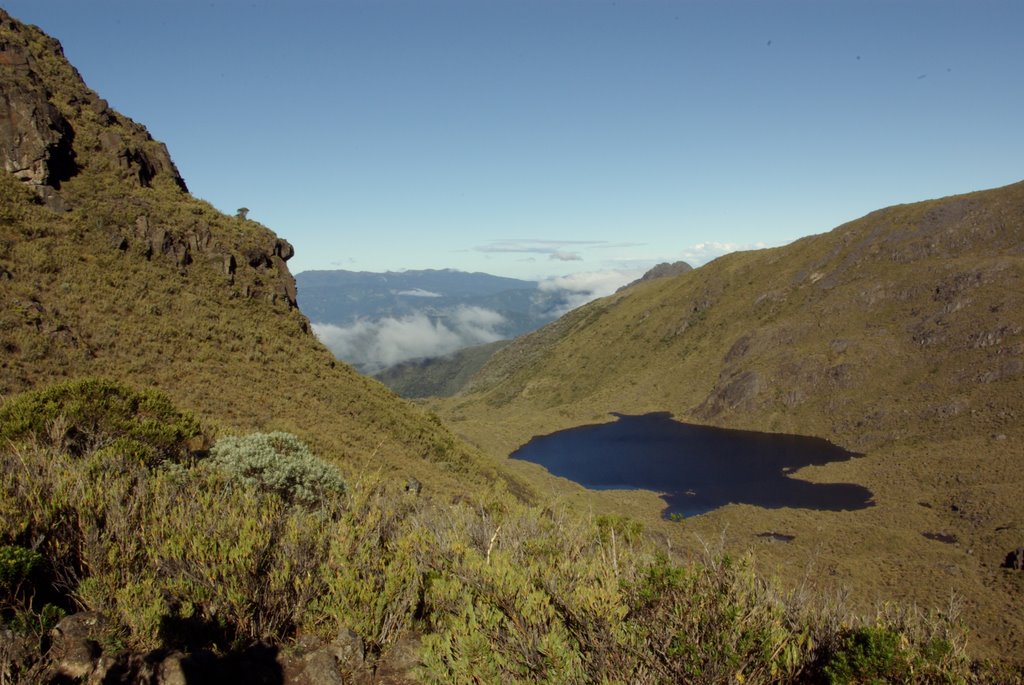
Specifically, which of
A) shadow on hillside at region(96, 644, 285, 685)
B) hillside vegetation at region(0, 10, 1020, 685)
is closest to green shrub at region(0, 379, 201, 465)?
hillside vegetation at region(0, 10, 1020, 685)

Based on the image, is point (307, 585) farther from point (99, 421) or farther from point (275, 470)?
point (99, 421)

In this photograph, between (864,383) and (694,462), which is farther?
(864,383)

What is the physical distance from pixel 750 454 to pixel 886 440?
14.1 meters

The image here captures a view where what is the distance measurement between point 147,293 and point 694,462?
58179 mm

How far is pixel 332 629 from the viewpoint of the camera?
8086mm

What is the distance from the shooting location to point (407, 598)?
8141 millimetres

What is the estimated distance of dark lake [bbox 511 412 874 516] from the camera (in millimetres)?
52000

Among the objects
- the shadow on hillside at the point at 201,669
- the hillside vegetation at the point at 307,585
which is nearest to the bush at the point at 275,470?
the hillside vegetation at the point at 307,585

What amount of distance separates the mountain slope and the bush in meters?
6.55

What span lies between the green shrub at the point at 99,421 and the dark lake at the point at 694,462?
43.4 metres

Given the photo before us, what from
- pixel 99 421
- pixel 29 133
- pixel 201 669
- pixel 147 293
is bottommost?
pixel 201 669

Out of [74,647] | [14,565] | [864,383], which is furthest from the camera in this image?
[864,383]

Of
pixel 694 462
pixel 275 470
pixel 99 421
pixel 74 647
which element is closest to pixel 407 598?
pixel 74 647

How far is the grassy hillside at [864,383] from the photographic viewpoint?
3588 centimetres
